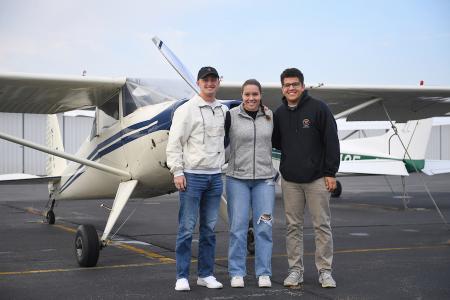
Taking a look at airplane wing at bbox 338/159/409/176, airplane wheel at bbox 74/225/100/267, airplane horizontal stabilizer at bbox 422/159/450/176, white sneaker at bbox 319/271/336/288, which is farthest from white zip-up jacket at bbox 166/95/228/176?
airplane horizontal stabilizer at bbox 422/159/450/176

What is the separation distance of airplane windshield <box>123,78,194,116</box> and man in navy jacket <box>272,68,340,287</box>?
2.07 metres

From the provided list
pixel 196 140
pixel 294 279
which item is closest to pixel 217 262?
pixel 294 279

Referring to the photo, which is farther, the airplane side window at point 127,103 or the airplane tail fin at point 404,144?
the airplane tail fin at point 404,144

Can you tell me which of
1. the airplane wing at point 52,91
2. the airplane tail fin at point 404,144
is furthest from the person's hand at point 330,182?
the airplane tail fin at point 404,144

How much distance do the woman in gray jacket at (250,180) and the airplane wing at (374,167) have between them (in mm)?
10220

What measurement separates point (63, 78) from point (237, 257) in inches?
152

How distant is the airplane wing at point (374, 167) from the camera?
47.9 feet

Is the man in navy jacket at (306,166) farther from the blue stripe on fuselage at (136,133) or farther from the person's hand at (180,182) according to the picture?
the blue stripe on fuselage at (136,133)

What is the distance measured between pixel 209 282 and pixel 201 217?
53 cm

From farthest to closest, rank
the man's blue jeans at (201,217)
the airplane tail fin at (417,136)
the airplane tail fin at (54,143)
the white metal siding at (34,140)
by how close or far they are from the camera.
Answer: the white metal siding at (34,140) < the airplane tail fin at (417,136) < the airplane tail fin at (54,143) < the man's blue jeans at (201,217)

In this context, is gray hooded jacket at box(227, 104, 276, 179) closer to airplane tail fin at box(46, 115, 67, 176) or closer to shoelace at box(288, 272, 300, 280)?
shoelace at box(288, 272, 300, 280)

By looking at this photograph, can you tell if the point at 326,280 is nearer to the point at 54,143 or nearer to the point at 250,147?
the point at 250,147

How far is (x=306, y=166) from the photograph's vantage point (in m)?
4.59

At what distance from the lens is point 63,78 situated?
7.28 meters
